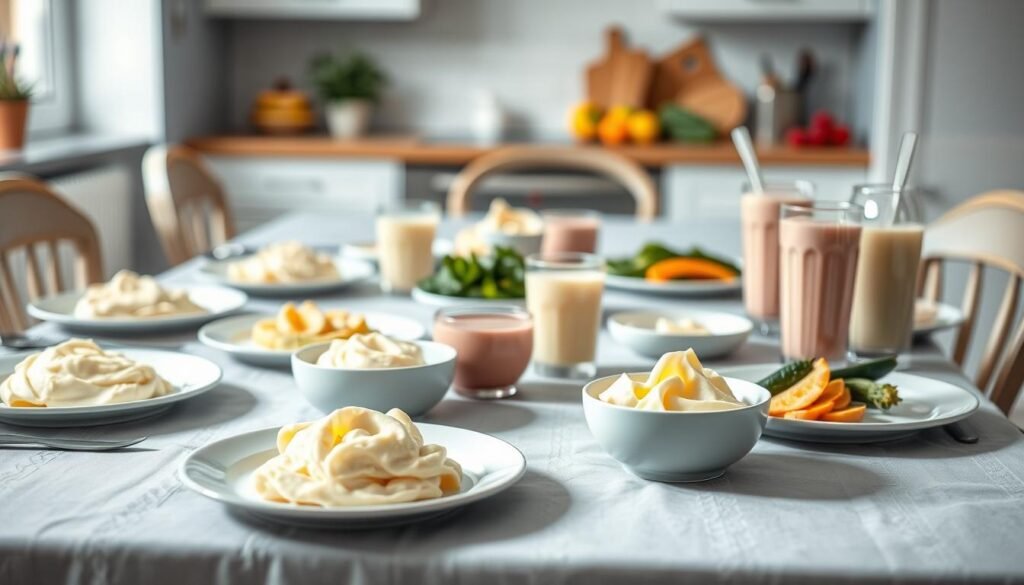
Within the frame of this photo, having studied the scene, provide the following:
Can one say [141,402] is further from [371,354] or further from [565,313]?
[565,313]

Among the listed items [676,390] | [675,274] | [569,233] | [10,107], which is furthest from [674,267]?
[10,107]

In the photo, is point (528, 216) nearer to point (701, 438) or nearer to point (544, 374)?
point (544, 374)

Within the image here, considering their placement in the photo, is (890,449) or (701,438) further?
(890,449)

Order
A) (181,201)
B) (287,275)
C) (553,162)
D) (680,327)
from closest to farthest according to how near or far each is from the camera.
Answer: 1. (680,327)
2. (287,275)
3. (181,201)
4. (553,162)

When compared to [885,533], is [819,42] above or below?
above

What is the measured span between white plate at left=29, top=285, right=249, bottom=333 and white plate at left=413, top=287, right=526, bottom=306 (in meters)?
0.25

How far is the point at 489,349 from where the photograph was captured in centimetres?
126

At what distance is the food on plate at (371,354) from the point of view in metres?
1.16

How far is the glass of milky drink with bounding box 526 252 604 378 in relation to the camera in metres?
1.38

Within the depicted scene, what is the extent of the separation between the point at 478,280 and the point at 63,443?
0.76 meters

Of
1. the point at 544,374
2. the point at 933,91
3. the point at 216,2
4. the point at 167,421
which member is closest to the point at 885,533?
the point at 544,374

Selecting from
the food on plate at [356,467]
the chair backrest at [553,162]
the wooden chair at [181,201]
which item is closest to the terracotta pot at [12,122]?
the wooden chair at [181,201]

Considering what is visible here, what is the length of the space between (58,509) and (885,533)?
2.01 feet

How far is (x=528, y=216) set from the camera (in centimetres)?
213
